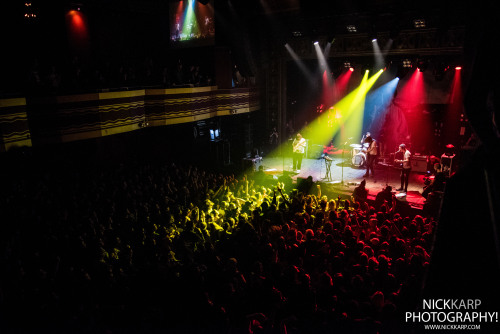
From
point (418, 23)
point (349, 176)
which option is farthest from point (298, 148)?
point (418, 23)

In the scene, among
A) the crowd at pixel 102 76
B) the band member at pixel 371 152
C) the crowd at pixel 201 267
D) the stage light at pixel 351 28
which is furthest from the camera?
the band member at pixel 371 152

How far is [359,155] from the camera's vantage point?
13.5 meters

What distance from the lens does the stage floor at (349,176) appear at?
10398mm

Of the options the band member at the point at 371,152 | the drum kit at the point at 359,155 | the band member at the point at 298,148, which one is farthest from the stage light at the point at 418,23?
the band member at the point at 298,148

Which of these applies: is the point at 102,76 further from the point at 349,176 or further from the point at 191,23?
the point at 349,176

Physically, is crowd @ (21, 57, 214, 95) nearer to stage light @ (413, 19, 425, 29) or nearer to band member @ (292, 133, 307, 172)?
band member @ (292, 133, 307, 172)

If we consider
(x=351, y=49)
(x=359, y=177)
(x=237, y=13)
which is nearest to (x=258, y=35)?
(x=237, y=13)

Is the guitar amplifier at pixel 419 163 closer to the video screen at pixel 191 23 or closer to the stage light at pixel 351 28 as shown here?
the stage light at pixel 351 28

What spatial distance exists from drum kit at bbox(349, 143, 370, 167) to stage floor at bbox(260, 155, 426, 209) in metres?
0.21

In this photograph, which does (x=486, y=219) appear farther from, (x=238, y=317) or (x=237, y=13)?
(x=237, y=13)

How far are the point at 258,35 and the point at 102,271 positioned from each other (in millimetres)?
11852

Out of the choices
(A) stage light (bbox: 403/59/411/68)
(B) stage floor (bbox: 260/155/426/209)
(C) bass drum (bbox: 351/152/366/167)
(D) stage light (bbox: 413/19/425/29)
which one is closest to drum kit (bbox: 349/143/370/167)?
(C) bass drum (bbox: 351/152/366/167)

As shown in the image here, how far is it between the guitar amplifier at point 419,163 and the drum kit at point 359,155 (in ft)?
5.92

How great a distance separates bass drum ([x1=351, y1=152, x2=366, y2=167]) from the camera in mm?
13344
